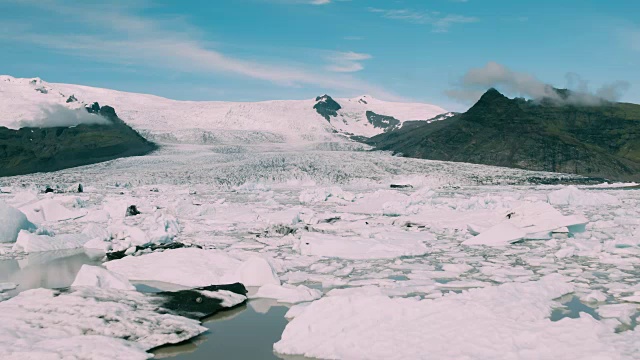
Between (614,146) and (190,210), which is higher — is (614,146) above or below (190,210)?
above

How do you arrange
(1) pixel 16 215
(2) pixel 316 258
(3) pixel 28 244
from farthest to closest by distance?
(1) pixel 16 215
(3) pixel 28 244
(2) pixel 316 258

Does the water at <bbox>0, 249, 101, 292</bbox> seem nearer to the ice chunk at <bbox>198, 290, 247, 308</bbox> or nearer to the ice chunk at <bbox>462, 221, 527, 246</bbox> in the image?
the ice chunk at <bbox>198, 290, 247, 308</bbox>

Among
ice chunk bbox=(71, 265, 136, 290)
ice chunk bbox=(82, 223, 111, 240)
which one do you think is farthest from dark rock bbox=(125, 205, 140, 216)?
ice chunk bbox=(71, 265, 136, 290)

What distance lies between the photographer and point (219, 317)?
8.53 meters

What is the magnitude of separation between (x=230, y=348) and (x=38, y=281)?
6316 millimetres

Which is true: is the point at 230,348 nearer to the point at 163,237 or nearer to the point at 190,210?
the point at 163,237

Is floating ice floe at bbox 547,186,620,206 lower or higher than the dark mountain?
lower

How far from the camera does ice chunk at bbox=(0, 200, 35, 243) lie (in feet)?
55.4

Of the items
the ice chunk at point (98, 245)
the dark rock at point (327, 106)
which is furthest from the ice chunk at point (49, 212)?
the dark rock at point (327, 106)

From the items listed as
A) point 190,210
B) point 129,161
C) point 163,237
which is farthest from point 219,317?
point 129,161

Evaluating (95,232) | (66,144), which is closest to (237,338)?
(95,232)

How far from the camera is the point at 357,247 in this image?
45.8ft

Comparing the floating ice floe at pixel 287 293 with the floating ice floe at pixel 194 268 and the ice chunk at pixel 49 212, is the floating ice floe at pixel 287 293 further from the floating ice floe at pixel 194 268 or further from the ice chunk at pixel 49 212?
the ice chunk at pixel 49 212

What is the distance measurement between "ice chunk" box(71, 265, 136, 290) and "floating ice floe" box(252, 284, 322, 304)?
236 centimetres
